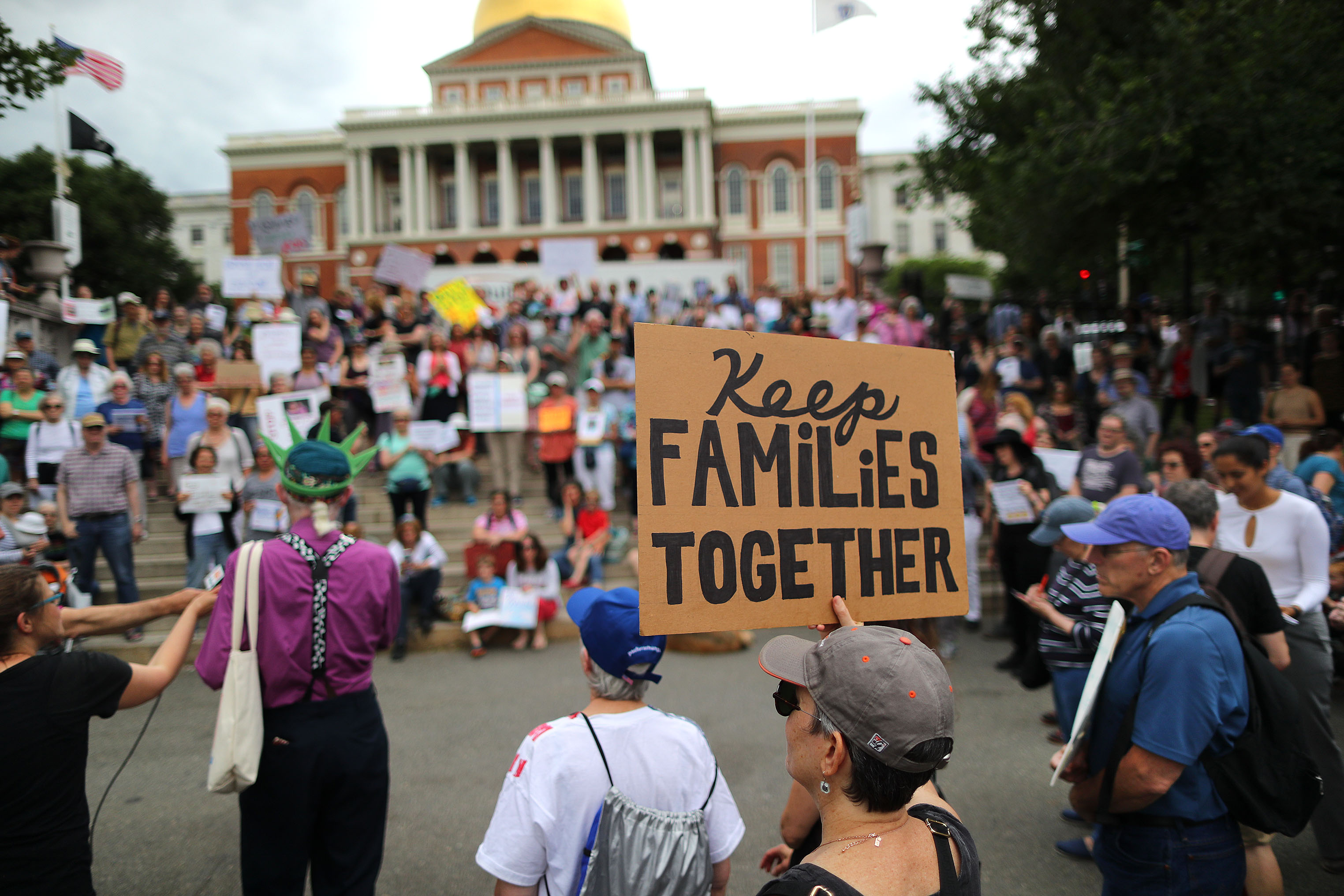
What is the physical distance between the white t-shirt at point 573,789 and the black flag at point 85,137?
16.5 m

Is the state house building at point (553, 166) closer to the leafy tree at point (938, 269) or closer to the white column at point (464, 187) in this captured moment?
the white column at point (464, 187)

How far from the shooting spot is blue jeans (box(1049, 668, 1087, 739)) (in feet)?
14.3

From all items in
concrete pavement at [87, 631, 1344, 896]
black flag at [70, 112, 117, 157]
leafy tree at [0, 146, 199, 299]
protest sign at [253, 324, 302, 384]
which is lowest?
concrete pavement at [87, 631, 1344, 896]

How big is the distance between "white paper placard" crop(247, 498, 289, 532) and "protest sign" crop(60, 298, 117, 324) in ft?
24.8

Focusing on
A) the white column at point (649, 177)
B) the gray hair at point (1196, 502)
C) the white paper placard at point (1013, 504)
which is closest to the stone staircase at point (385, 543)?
the white paper placard at point (1013, 504)

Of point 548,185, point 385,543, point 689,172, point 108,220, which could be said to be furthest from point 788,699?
point 548,185

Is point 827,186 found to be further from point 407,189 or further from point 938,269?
point 407,189

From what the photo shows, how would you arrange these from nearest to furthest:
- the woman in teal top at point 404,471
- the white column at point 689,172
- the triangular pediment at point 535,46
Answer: the woman in teal top at point 404,471 → the white column at point 689,172 → the triangular pediment at point 535,46

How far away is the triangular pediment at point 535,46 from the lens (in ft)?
183

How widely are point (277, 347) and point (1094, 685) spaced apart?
1138cm

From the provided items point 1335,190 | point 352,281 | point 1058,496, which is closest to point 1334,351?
point 1335,190

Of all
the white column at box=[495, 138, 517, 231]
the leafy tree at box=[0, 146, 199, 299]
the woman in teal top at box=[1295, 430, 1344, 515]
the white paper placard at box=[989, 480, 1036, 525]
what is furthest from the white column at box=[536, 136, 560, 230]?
the woman in teal top at box=[1295, 430, 1344, 515]

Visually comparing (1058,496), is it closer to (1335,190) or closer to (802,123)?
(1335,190)

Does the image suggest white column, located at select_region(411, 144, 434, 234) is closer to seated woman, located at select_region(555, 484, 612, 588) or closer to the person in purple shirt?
seated woman, located at select_region(555, 484, 612, 588)
